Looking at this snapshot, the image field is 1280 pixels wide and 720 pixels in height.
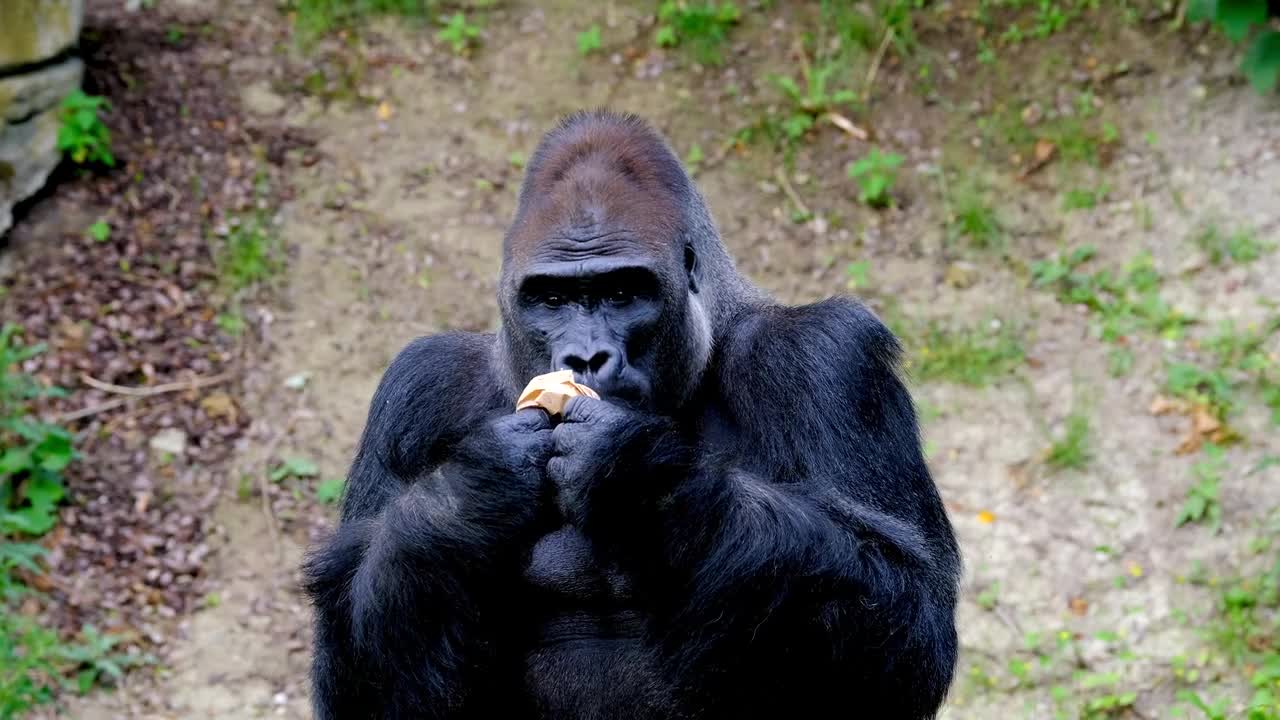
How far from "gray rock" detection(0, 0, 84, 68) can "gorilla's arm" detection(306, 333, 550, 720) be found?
502 cm

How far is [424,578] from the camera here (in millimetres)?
4125

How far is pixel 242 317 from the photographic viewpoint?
8.52 m

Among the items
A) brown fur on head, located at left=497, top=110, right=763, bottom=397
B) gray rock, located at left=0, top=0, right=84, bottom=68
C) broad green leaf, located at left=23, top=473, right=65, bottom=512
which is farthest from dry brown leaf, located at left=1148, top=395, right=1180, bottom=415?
gray rock, located at left=0, top=0, right=84, bottom=68

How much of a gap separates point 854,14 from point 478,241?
2.81 m

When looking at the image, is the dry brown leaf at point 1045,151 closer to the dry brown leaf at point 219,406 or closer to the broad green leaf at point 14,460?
the dry brown leaf at point 219,406

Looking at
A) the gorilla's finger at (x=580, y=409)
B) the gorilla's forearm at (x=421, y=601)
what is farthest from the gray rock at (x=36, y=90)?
the gorilla's finger at (x=580, y=409)

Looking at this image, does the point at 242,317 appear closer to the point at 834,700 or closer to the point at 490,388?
the point at 490,388

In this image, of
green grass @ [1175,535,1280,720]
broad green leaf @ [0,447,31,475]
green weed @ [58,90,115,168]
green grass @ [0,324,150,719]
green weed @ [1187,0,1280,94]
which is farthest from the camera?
green weed @ [58,90,115,168]

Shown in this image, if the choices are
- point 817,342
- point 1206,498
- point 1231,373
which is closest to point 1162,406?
point 1231,373

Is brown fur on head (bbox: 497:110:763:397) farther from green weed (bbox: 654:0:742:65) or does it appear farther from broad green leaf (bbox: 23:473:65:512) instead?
green weed (bbox: 654:0:742:65)

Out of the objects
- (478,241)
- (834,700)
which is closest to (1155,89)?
(478,241)

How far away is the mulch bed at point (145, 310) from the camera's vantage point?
7.34m

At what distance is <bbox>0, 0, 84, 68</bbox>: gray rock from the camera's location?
855 centimetres

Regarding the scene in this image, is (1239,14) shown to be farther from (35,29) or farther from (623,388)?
(35,29)
